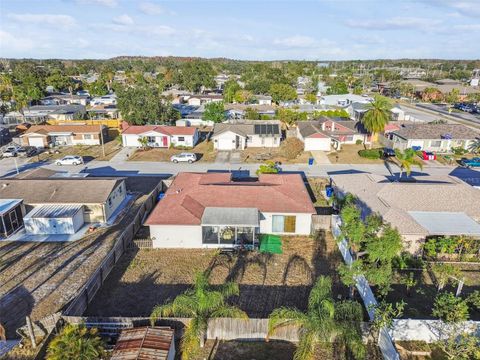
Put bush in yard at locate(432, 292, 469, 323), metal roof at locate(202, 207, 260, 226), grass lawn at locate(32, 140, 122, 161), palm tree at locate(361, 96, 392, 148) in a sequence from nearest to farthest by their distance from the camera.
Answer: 1. bush in yard at locate(432, 292, 469, 323)
2. metal roof at locate(202, 207, 260, 226)
3. grass lawn at locate(32, 140, 122, 161)
4. palm tree at locate(361, 96, 392, 148)

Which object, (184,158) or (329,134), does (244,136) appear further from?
(329,134)

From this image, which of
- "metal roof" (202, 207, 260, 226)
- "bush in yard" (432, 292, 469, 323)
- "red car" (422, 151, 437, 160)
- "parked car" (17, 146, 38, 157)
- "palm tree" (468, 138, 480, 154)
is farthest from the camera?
"palm tree" (468, 138, 480, 154)

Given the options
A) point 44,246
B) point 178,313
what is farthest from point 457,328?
point 44,246

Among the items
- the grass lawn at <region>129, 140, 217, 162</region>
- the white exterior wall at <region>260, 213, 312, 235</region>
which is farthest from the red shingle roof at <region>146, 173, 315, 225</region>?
the grass lawn at <region>129, 140, 217, 162</region>

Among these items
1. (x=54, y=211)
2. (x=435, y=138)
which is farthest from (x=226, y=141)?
(x=435, y=138)

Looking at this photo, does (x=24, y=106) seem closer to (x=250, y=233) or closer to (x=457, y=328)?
(x=250, y=233)

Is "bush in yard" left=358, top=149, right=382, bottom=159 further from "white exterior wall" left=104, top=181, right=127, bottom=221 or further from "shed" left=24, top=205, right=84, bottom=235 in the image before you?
"shed" left=24, top=205, right=84, bottom=235
